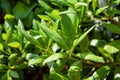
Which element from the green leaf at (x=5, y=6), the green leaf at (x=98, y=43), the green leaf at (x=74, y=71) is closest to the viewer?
the green leaf at (x=74, y=71)

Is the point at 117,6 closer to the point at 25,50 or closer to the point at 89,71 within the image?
the point at 89,71

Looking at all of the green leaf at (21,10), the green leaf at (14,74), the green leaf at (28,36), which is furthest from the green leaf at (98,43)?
the green leaf at (21,10)

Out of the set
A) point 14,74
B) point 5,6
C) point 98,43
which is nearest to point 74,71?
point 98,43

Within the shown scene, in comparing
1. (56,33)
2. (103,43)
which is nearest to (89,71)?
(103,43)

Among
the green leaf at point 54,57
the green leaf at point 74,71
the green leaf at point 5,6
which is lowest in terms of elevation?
the green leaf at point 74,71

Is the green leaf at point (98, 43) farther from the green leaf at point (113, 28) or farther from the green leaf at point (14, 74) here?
the green leaf at point (14, 74)

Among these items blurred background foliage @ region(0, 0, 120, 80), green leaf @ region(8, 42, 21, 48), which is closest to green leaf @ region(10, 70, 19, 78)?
blurred background foliage @ region(0, 0, 120, 80)

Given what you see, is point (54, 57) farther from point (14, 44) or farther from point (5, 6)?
point (5, 6)

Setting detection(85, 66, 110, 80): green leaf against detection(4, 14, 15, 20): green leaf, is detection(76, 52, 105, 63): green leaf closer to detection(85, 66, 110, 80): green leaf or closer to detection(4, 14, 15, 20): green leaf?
detection(85, 66, 110, 80): green leaf
